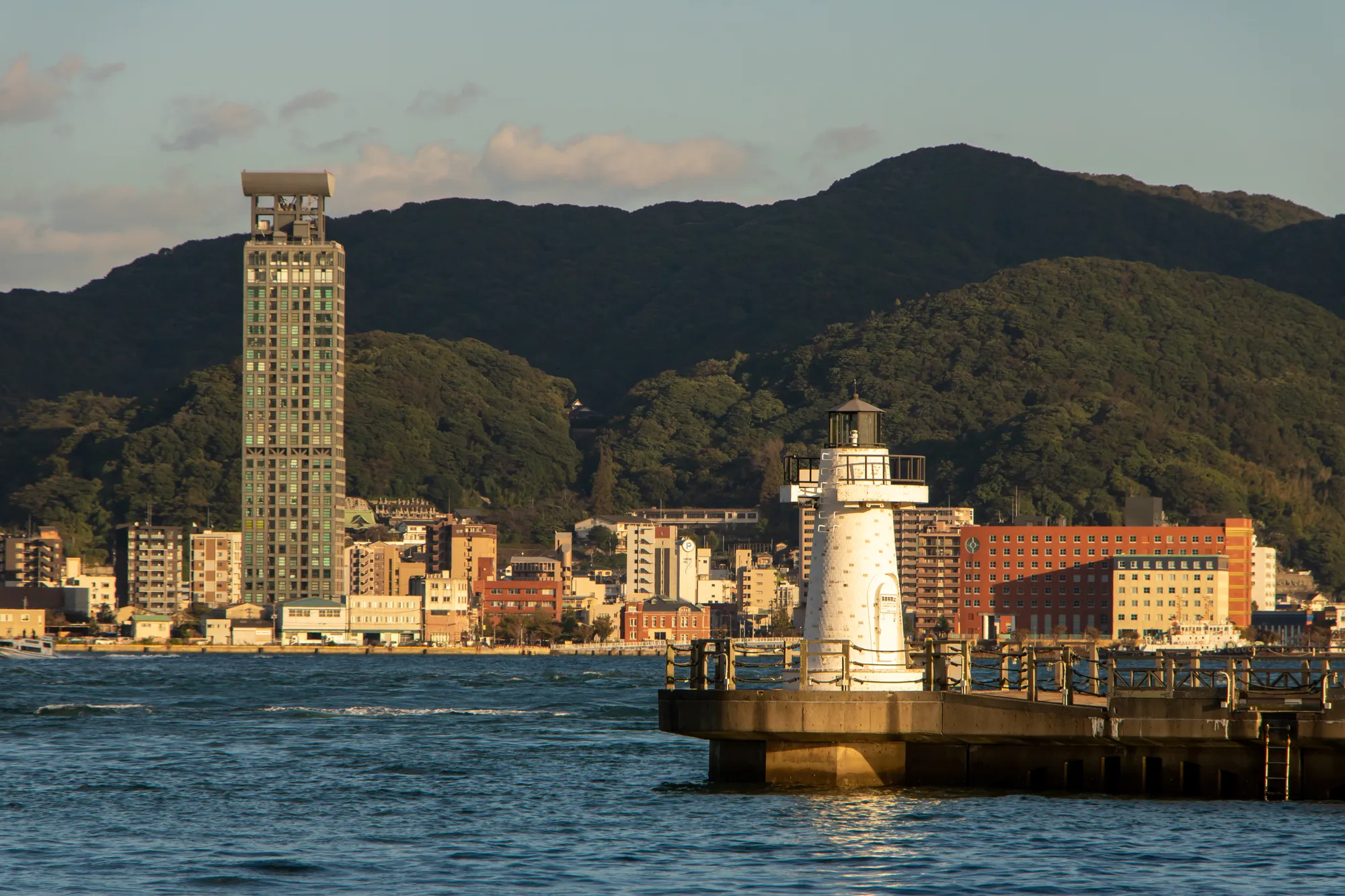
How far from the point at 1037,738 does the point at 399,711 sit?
48.2 metres

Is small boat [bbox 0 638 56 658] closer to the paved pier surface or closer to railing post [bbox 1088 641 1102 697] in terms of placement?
railing post [bbox 1088 641 1102 697]

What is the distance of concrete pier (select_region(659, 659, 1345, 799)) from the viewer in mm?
35219

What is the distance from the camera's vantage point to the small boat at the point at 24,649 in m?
173

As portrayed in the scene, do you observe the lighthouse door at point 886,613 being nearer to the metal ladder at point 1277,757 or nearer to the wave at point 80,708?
the metal ladder at point 1277,757

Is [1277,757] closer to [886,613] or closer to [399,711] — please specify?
[886,613]

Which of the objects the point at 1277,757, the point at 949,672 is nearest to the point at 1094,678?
the point at 949,672

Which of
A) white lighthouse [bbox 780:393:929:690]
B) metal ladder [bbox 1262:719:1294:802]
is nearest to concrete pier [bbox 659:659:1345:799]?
metal ladder [bbox 1262:719:1294:802]

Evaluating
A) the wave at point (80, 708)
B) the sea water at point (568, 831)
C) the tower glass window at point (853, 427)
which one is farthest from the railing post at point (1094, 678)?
the wave at point (80, 708)

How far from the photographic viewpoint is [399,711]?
265 feet

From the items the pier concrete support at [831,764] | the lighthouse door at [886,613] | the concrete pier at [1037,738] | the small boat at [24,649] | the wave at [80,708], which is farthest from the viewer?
the small boat at [24,649]

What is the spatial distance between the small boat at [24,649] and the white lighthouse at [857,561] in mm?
145211

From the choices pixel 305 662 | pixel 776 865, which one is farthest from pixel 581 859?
pixel 305 662

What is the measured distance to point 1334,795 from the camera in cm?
3575

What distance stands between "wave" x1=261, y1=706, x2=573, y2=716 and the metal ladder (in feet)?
148
